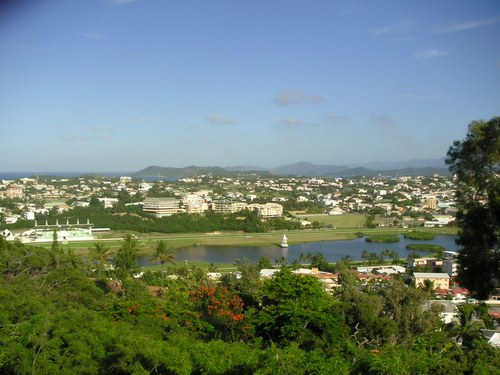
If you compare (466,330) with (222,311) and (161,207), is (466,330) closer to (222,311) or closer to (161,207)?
(222,311)

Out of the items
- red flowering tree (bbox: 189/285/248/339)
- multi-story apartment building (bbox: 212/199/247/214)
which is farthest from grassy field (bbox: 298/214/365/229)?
red flowering tree (bbox: 189/285/248/339)

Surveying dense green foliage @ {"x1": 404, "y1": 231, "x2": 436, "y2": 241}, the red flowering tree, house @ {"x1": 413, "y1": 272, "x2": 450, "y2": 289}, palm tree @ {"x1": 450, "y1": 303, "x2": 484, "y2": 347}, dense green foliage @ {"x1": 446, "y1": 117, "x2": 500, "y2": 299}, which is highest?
dense green foliage @ {"x1": 446, "y1": 117, "x2": 500, "y2": 299}

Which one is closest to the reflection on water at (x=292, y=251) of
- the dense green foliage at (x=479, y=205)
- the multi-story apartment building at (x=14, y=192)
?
the dense green foliage at (x=479, y=205)

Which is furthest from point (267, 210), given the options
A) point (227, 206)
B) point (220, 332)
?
point (220, 332)

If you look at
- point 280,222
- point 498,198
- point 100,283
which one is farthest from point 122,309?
point 280,222

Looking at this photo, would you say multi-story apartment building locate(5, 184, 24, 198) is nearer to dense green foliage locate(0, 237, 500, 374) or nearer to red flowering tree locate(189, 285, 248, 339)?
dense green foliage locate(0, 237, 500, 374)
